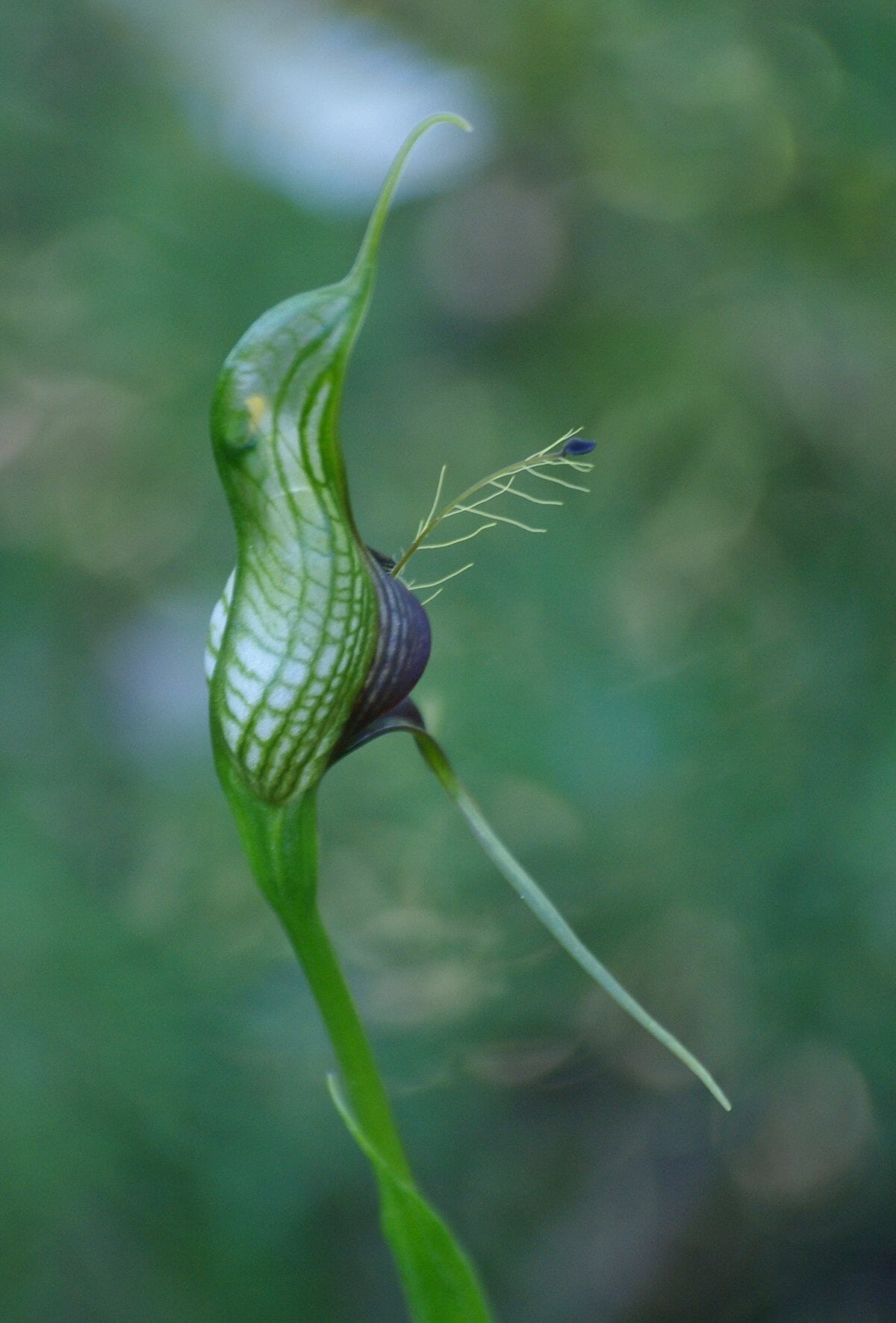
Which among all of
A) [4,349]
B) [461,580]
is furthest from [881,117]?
[4,349]

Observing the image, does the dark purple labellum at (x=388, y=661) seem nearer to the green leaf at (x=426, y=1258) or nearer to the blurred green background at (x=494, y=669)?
the green leaf at (x=426, y=1258)

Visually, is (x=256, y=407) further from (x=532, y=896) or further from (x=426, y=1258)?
(x=426, y=1258)

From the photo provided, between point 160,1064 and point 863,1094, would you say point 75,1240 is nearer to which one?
point 160,1064

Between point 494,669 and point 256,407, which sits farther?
point 494,669

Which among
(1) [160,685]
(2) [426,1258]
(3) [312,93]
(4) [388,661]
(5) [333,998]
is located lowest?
(2) [426,1258]

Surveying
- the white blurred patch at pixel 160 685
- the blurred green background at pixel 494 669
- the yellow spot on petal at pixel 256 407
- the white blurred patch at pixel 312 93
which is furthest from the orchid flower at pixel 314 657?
the white blurred patch at pixel 312 93

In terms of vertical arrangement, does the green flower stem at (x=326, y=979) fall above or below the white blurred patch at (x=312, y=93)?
below

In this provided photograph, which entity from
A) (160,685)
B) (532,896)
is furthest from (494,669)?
(532,896)

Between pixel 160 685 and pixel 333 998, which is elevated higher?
pixel 160 685
